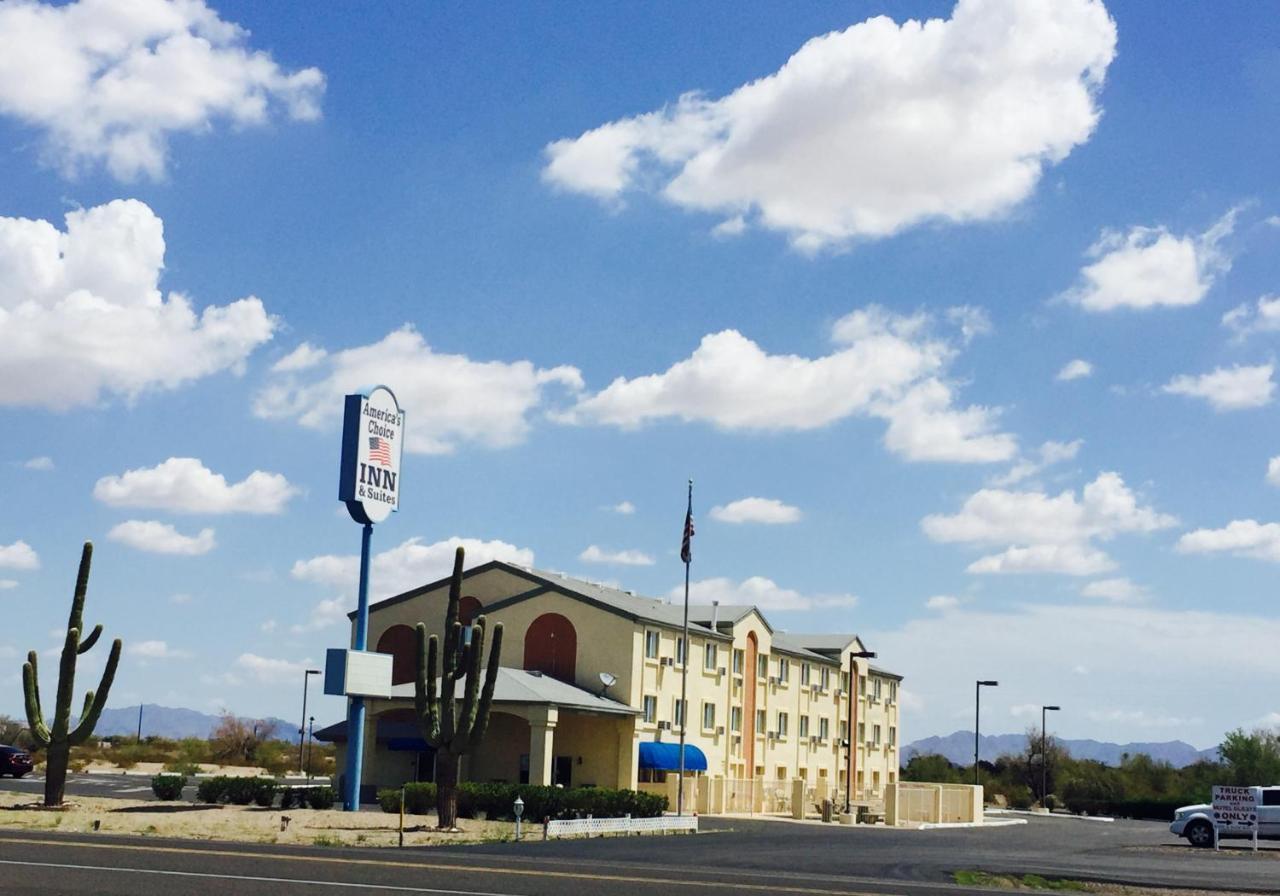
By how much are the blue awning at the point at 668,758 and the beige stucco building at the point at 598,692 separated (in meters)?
0.06

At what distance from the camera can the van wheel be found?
45625 mm

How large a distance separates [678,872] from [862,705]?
6188 centimetres

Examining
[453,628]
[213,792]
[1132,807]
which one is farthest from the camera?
[1132,807]

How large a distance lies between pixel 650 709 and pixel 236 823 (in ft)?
87.4

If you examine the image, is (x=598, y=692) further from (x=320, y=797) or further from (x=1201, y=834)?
(x=1201, y=834)

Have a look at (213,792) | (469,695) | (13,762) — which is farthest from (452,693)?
(13,762)

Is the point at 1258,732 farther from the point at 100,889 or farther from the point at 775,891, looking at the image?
the point at 100,889

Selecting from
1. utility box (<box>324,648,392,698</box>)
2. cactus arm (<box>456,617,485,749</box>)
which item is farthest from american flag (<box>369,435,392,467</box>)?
cactus arm (<box>456,617,485,749</box>)

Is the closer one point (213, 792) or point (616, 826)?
point (616, 826)

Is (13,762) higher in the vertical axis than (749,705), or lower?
lower

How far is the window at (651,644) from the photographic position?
199 feet

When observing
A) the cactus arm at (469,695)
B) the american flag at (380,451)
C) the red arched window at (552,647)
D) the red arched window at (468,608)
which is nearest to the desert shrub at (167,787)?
the cactus arm at (469,695)

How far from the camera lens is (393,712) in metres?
57.5

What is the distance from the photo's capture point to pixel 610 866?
25453mm
